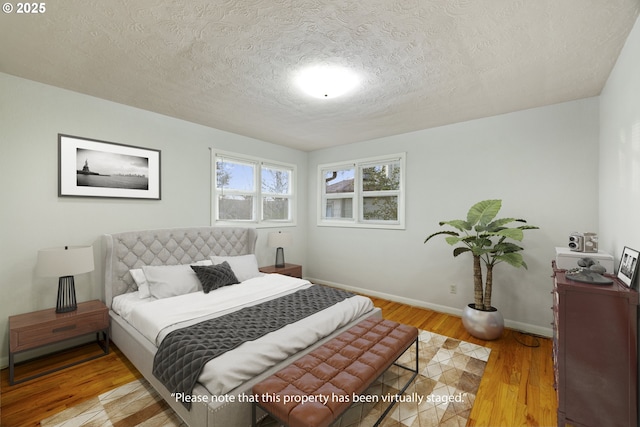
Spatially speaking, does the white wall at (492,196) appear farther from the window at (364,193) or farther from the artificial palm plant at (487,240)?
the artificial palm plant at (487,240)

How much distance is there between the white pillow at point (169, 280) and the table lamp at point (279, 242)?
4.96ft

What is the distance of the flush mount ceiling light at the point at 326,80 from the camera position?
7.54ft

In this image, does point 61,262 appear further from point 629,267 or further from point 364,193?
point 629,267

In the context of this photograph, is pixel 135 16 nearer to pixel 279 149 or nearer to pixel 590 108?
pixel 279 149

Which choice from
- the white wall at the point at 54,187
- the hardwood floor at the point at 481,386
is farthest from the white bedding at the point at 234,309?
the white wall at the point at 54,187

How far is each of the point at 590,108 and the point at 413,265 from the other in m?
2.68

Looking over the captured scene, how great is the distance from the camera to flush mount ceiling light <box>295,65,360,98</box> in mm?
2299

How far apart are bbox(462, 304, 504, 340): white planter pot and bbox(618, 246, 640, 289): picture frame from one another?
1334 mm

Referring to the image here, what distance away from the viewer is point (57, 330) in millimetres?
2383

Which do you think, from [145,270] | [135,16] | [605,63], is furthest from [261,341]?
[605,63]

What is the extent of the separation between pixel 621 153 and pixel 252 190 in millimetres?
4242

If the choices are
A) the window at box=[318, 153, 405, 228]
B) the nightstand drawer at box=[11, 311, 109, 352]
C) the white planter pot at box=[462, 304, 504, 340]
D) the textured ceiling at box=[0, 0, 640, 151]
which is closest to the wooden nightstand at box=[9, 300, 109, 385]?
the nightstand drawer at box=[11, 311, 109, 352]

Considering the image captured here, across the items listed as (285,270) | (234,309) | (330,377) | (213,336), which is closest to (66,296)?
(234,309)

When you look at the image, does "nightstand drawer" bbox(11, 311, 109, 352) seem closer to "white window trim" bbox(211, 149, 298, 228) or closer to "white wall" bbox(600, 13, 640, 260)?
"white window trim" bbox(211, 149, 298, 228)
